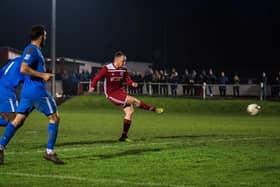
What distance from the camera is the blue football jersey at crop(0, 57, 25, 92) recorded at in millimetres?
13453

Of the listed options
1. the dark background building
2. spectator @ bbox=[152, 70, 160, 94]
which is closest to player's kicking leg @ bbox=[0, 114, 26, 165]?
spectator @ bbox=[152, 70, 160, 94]

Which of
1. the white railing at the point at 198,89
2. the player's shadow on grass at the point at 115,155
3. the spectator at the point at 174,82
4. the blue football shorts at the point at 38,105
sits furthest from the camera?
the spectator at the point at 174,82

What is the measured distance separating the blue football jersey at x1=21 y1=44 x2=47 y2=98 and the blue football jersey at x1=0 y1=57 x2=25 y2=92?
194cm

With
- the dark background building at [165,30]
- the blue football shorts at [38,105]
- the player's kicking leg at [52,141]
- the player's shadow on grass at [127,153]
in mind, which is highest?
the dark background building at [165,30]

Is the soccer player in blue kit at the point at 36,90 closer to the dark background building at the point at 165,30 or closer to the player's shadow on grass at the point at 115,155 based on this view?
the player's shadow on grass at the point at 115,155

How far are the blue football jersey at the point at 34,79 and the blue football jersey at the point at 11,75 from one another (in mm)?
1939

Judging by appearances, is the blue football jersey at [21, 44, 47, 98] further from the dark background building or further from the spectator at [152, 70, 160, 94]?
the dark background building

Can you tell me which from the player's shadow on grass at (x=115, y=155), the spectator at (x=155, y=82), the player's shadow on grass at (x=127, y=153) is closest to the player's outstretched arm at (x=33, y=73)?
the player's shadow on grass at (x=115, y=155)

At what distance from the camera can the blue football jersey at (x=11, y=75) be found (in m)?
13.5

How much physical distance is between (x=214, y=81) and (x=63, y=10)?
42.4 metres

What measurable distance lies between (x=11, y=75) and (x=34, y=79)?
8.53 feet

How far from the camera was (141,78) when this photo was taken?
159 ft

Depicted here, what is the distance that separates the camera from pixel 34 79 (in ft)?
37.1

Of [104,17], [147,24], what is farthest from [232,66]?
[104,17]
